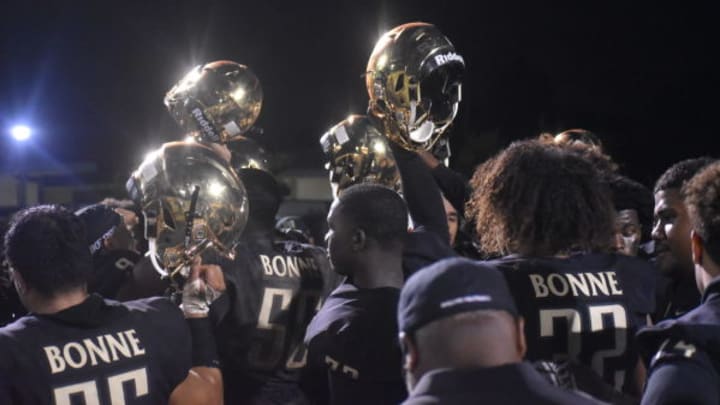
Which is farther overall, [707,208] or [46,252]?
[46,252]

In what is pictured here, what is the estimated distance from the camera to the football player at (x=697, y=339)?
2.11m

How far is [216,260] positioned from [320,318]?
0.85 meters

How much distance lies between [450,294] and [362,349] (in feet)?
4.41

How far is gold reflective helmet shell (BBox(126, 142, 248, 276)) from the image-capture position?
11.4ft

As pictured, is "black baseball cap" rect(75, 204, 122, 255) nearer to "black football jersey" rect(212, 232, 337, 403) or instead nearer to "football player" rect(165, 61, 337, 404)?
"football player" rect(165, 61, 337, 404)

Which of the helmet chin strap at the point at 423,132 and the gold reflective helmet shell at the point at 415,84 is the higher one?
the gold reflective helmet shell at the point at 415,84

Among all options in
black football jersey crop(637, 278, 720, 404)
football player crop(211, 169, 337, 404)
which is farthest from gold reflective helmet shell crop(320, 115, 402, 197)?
black football jersey crop(637, 278, 720, 404)

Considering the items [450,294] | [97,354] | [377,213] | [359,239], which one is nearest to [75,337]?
[97,354]

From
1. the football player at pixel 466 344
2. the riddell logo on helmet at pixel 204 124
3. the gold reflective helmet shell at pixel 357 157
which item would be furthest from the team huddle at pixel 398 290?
the gold reflective helmet shell at pixel 357 157

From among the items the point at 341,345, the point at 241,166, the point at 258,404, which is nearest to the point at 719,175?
the point at 341,345

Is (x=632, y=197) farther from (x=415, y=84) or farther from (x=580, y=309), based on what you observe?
(x=580, y=309)

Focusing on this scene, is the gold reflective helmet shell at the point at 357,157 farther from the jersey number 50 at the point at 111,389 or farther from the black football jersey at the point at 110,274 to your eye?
the jersey number 50 at the point at 111,389

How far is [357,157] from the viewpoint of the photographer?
4918 millimetres

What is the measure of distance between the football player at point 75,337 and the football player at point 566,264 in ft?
4.13
